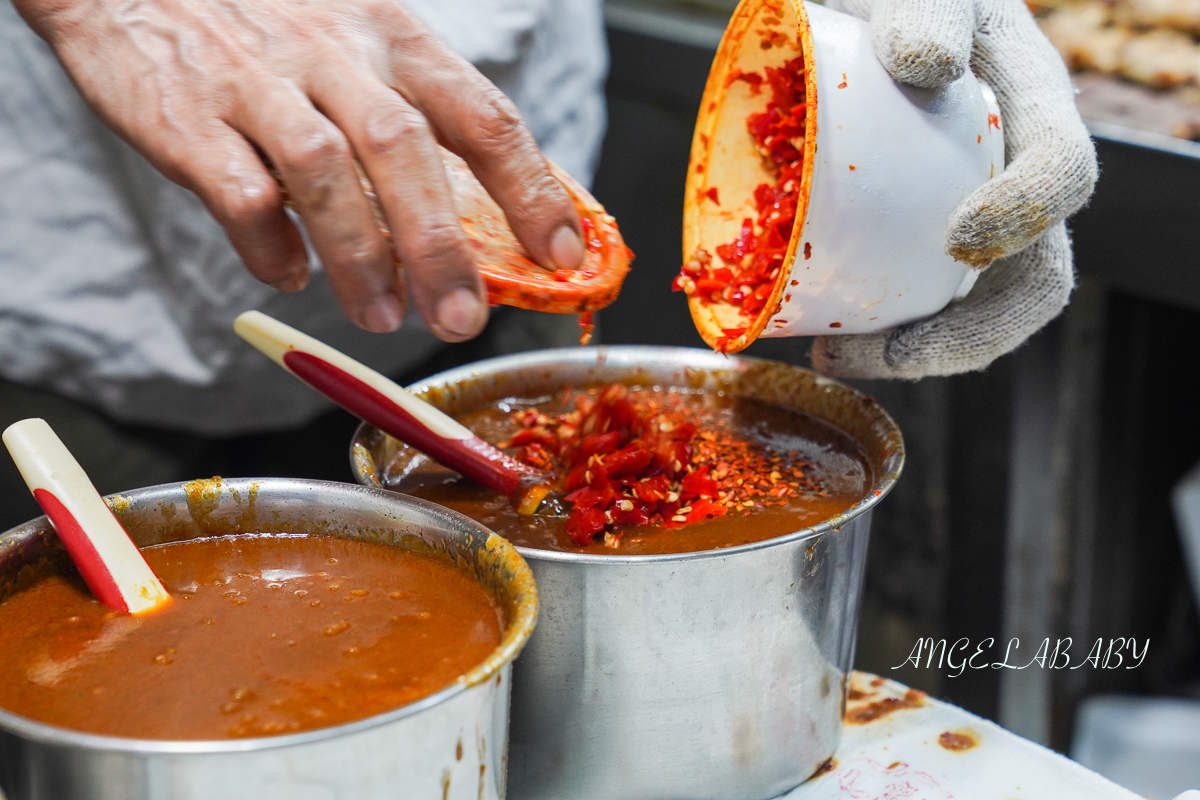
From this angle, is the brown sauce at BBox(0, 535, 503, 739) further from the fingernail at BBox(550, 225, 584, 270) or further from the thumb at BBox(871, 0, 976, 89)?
the thumb at BBox(871, 0, 976, 89)

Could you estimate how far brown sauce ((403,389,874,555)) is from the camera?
1.24m

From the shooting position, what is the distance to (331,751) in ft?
2.48

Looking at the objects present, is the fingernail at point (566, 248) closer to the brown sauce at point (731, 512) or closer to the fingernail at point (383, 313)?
the fingernail at point (383, 313)

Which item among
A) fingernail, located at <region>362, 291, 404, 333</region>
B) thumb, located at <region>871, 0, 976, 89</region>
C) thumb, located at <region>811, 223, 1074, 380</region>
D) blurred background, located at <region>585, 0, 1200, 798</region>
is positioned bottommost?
blurred background, located at <region>585, 0, 1200, 798</region>

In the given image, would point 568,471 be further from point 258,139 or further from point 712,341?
point 258,139

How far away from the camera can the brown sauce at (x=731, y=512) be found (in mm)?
1244

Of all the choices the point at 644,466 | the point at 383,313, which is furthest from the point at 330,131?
the point at 644,466

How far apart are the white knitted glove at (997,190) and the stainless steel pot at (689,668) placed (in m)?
0.25

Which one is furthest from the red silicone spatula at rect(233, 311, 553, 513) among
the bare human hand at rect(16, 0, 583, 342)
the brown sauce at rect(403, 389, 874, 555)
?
the bare human hand at rect(16, 0, 583, 342)

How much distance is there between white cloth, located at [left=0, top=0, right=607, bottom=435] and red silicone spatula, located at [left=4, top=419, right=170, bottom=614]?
66 centimetres

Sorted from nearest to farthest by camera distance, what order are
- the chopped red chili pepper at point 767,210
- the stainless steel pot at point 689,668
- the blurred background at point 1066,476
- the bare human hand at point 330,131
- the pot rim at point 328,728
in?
the pot rim at point 328,728 → the bare human hand at point 330,131 → the stainless steel pot at point 689,668 → the chopped red chili pepper at point 767,210 → the blurred background at point 1066,476

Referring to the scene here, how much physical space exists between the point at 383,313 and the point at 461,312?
10 centimetres

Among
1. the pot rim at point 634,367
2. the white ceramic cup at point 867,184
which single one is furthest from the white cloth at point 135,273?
the white ceramic cup at point 867,184

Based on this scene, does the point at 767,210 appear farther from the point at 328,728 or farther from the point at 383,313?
the point at 328,728
